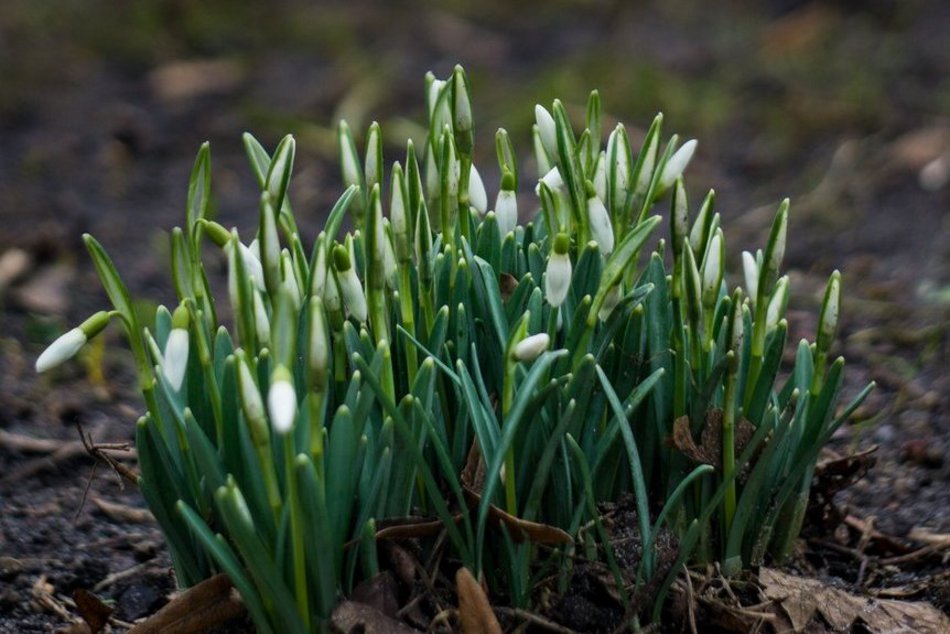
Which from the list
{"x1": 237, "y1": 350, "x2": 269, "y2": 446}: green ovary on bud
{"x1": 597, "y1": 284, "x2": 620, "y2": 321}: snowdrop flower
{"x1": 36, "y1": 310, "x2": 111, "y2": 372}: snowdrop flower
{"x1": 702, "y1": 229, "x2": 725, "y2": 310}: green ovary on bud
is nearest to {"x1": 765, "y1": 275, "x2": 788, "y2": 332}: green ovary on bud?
{"x1": 702, "y1": 229, "x2": 725, "y2": 310}: green ovary on bud

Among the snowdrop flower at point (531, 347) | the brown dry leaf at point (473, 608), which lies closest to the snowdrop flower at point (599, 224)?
the snowdrop flower at point (531, 347)

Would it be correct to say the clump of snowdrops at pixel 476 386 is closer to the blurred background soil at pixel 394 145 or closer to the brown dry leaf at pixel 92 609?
the brown dry leaf at pixel 92 609

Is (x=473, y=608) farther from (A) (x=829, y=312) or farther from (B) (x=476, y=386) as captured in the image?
(A) (x=829, y=312)

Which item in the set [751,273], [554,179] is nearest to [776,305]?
[751,273]

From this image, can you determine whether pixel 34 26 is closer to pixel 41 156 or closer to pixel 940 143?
pixel 41 156

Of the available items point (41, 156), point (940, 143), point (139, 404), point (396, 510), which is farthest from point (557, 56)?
point (396, 510)
